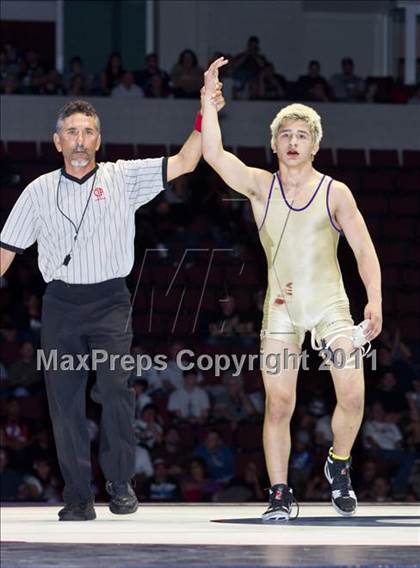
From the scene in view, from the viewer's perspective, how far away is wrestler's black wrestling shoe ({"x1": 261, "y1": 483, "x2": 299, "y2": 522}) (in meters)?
5.00

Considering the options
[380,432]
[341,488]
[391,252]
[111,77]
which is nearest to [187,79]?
[111,77]

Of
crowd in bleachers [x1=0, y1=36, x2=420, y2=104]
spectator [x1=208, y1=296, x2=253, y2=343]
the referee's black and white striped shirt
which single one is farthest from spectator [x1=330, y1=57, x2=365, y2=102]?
the referee's black and white striped shirt

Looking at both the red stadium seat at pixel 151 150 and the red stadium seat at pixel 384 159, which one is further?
the red stadium seat at pixel 384 159

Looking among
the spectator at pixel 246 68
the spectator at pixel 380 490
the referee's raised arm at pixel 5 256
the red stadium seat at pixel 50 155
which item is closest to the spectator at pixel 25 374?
the spectator at pixel 380 490

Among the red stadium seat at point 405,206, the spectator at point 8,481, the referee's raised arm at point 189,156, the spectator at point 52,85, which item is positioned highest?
the spectator at point 52,85

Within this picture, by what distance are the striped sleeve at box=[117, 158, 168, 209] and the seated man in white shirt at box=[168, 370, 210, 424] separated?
464 cm

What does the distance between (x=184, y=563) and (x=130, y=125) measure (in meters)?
9.58

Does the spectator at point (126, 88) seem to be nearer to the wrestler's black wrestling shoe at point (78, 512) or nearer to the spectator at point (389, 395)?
the spectator at point (389, 395)

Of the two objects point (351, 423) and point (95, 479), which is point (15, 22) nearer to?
point (95, 479)

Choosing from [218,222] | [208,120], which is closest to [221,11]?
[218,222]

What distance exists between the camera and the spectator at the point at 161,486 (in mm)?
9188

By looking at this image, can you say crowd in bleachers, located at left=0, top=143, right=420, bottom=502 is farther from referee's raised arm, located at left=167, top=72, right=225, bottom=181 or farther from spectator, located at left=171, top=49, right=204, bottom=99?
referee's raised arm, located at left=167, top=72, right=225, bottom=181

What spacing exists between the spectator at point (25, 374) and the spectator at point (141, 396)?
0.79 metres

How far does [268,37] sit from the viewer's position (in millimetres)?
15422
